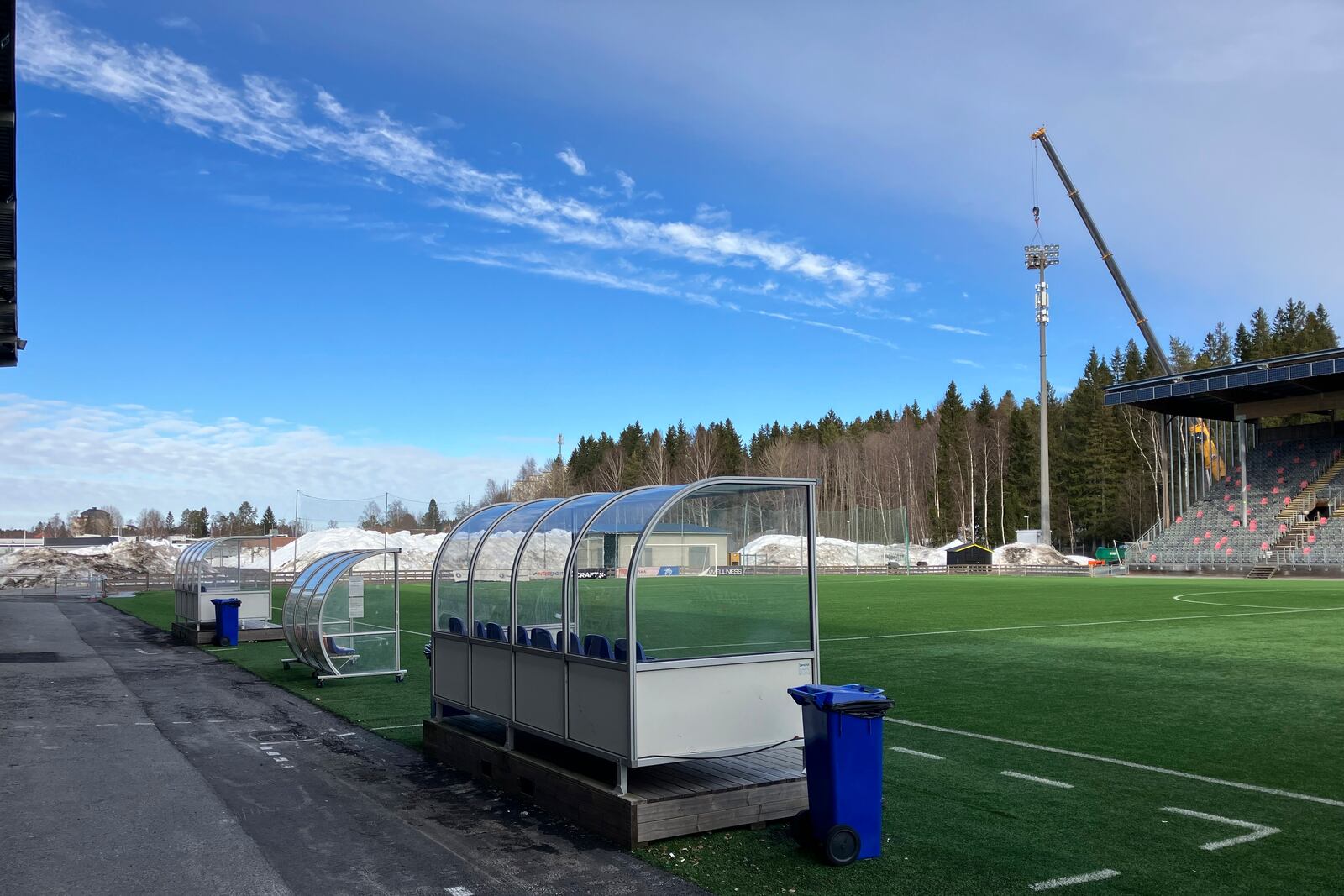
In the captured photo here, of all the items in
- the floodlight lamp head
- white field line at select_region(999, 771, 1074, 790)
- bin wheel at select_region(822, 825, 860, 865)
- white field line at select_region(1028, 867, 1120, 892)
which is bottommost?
white field line at select_region(999, 771, 1074, 790)

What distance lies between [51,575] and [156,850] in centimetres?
5590

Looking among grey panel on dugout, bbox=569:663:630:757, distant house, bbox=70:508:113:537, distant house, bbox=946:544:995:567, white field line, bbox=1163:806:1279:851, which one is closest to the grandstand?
distant house, bbox=946:544:995:567

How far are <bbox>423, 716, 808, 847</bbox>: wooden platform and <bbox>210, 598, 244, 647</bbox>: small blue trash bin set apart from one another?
48.7 feet

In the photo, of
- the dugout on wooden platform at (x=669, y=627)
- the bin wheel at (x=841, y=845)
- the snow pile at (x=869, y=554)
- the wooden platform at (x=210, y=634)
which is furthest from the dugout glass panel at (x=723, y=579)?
the snow pile at (x=869, y=554)

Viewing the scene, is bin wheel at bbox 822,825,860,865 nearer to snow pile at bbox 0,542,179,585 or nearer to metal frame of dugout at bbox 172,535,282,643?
metal frame of dugout at bbox 172,535,282,643

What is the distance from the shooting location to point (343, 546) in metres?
60.1

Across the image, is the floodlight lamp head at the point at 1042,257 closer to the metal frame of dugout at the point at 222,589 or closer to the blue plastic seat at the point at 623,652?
the metal frame of dugout at the point at 222,589

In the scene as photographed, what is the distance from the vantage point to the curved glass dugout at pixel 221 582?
22188mm

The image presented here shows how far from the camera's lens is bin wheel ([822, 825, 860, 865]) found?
6.01m

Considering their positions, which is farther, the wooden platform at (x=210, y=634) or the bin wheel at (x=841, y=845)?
the wooden platform at (x=210, y=634)

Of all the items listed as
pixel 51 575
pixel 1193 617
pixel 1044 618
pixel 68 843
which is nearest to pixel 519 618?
pixel 68 843

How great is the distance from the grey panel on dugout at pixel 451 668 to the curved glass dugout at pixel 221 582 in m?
14.0

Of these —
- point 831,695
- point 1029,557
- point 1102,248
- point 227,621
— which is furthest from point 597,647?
point 1102,248

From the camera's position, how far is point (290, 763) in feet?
30.7
